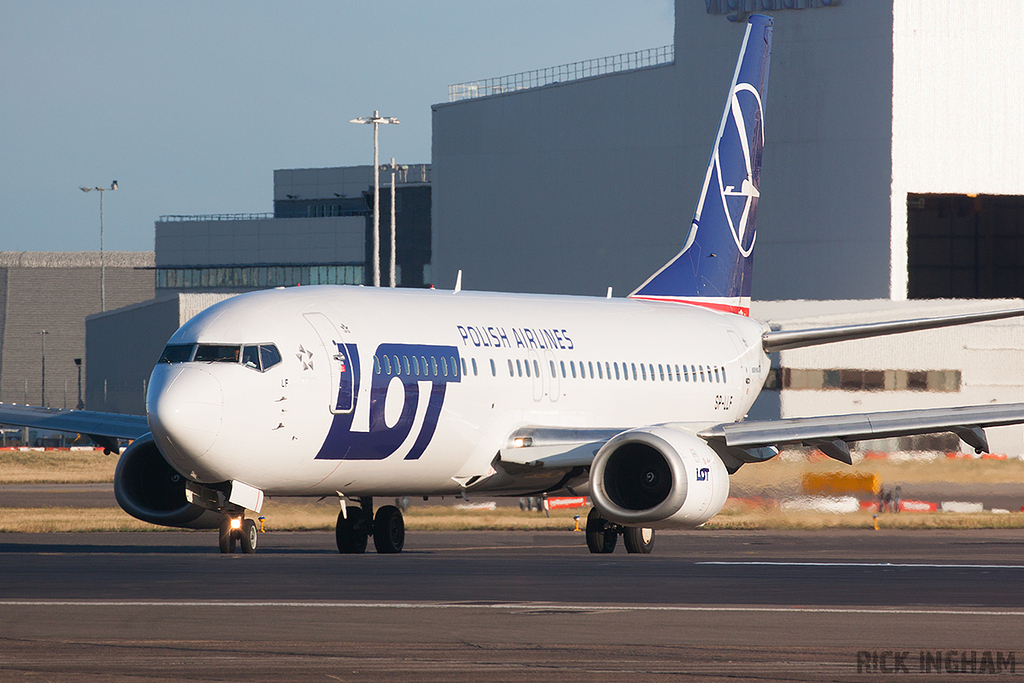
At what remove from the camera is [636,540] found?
1096 inches

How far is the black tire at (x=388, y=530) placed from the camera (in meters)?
27.1

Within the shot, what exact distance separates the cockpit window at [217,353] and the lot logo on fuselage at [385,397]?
172 cm

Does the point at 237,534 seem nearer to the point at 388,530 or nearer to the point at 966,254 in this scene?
the point at 388,530

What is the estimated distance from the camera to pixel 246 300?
23.7 m

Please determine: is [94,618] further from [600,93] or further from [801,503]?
[600,93]

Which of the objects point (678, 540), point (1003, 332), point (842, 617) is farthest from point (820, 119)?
point (842, 617)

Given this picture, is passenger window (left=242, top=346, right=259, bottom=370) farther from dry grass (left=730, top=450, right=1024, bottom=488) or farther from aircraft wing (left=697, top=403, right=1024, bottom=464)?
dry grass (left=730, top=450, right=1024, bottom=488)

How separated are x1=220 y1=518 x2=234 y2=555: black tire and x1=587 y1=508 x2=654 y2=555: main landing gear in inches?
268

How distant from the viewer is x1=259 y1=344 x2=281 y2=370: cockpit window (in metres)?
22.5

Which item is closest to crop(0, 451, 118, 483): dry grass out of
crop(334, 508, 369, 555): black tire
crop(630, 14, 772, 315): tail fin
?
crop(630, 14, 772, 315): tail fin

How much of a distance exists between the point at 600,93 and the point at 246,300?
56770 mm

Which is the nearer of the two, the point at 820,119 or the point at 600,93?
the point at 820,119

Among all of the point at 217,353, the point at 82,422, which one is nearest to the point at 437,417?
the point at 217,353

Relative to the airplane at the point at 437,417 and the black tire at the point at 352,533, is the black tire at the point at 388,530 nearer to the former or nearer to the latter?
the airplane at the point at 437,417
